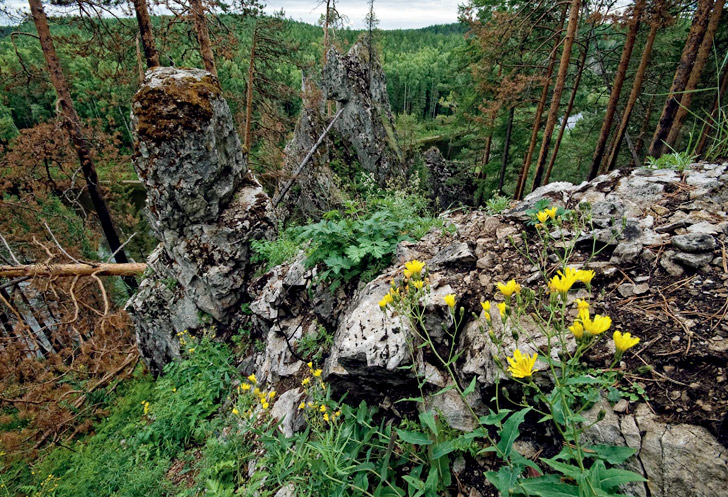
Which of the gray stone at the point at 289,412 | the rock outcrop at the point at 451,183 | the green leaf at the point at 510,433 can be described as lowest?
the rock outcrop at the point at 451,183

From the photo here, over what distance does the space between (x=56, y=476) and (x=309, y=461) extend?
551cm

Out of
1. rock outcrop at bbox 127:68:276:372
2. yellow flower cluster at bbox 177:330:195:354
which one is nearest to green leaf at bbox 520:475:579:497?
yellow flower cluster at bbox 177:330:195:354

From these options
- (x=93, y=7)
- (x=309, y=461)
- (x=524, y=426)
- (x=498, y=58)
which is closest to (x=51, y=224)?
(x=93, y=7)

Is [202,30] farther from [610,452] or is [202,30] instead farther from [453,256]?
[610,452]

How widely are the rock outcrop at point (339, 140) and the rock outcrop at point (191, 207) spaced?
4.99 metres

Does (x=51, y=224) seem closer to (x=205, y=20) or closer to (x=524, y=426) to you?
(x=205, y=20)

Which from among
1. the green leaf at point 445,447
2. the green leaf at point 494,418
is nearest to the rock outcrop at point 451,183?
the green leaf at point 445,447

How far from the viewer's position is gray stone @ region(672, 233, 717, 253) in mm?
1868

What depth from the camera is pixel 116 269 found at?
6613mm

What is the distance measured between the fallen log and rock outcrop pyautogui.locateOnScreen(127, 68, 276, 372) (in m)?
1.35

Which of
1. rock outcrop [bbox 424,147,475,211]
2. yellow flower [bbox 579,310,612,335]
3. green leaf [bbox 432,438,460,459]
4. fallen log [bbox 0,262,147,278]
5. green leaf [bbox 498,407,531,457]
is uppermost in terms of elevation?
yellow flower [bbox 579,310,612,335]

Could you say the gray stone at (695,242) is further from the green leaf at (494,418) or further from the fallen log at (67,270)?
the fallen log at (67,270)

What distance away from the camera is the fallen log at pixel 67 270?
19.9ft

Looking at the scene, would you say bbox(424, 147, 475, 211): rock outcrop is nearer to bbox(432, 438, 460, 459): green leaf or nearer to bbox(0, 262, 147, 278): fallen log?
bbox(0, 262, 147, 278): fallen log
